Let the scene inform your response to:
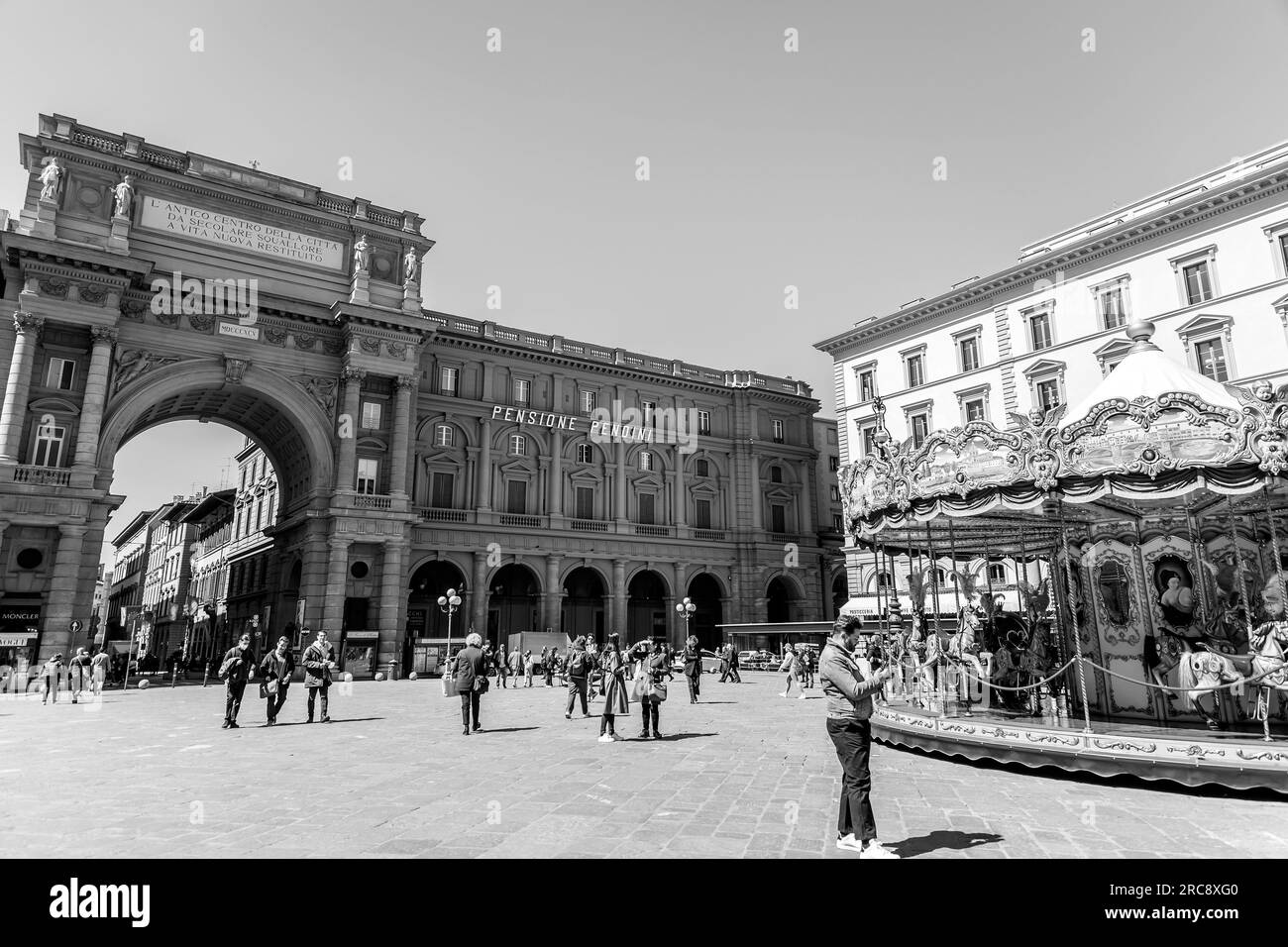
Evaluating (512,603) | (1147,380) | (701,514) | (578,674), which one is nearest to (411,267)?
(512,603)

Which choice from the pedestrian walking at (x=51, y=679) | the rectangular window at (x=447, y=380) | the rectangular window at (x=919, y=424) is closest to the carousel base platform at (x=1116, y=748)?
the pedestrian walking at (x=51, y=679)

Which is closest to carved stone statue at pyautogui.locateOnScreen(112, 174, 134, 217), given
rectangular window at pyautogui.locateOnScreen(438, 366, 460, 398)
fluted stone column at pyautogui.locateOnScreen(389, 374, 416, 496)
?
fluted stone column at pyautogui.locateOnScreen(389, 374, 416, 496)

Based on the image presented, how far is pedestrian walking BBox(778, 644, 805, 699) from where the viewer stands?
23802mm

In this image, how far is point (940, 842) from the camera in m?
6.38

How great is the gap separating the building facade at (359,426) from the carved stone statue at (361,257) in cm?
10

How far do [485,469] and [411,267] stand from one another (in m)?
10.8

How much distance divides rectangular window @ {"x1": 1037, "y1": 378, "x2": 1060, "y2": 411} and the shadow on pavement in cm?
2962

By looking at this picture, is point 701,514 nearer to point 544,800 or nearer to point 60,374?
point 60,374

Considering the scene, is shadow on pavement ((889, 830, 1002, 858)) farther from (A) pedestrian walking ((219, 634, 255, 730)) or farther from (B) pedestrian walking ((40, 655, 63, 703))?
(B) pedestrian walking ((40, 655, 63, 703))

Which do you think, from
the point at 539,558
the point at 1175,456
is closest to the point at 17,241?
the point at 539,558

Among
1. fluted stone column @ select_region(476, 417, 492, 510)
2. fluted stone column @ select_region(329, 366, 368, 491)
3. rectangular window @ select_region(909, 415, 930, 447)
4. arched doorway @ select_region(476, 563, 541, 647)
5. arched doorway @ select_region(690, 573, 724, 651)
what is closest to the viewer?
fluted stone column @ select_region(329, 366, 368, 491)
